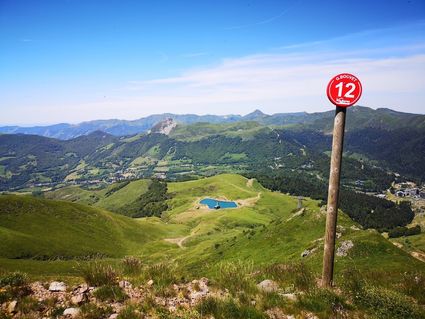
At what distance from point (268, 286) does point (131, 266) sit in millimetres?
6222

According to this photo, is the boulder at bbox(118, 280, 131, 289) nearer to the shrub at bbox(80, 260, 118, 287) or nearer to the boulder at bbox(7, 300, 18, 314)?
the shrub at bbox(80, 260, 118, 287)

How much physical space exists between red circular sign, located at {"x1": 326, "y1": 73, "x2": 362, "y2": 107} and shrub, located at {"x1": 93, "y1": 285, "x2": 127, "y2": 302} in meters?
10.7

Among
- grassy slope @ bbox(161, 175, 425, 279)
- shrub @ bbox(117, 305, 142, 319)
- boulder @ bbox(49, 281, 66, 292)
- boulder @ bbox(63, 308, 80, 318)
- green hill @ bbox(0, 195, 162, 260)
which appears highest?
shrub @ bbox(117, 305, 142, 319)

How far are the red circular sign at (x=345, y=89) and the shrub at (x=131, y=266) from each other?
10976 mm

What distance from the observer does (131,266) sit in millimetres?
14336

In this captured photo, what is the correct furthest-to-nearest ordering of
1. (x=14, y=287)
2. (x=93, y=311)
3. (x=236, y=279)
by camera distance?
(x=236, y=279) → (x=14, y=287) → (x=93, y=311)

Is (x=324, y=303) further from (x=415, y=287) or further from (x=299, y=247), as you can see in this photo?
(x=299, y=247)

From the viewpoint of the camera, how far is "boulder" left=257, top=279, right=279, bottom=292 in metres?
12.1

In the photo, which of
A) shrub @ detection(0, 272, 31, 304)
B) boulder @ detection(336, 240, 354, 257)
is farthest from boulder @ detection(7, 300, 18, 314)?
boulder @ detection(336, 240, 354, 257)

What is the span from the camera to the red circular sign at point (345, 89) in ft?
36.2

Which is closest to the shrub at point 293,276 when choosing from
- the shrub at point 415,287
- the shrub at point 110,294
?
the shrub at point 415,287

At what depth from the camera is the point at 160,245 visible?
443 ft

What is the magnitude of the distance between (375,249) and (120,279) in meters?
37.6

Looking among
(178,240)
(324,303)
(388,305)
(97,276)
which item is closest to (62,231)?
(178,240)
